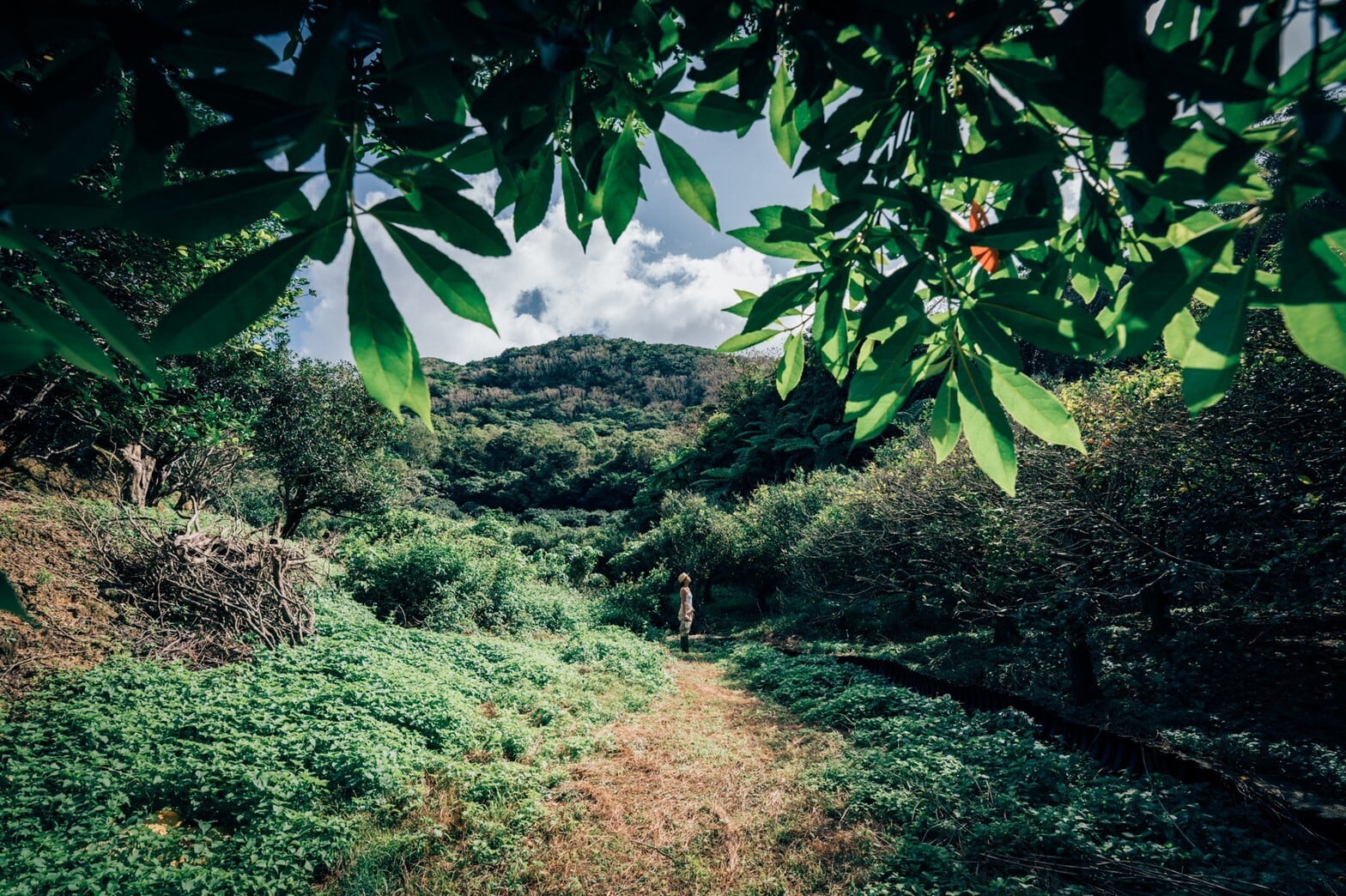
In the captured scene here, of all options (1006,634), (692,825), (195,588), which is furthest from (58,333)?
(1006,634)

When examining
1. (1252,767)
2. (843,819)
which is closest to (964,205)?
(843,819)

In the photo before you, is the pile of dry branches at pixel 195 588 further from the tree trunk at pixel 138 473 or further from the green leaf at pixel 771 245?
the green leaf at pixel 771 245

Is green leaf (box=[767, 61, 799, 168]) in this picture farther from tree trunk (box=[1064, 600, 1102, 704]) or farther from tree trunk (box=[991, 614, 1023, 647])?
tree trunk (box=[991, 614, 1023, 647])

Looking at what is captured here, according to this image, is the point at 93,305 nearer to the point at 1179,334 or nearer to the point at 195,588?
the point at 1179,334

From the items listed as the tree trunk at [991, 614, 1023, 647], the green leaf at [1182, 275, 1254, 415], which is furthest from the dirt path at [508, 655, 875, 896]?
the tree trunk at [991, 614, 1023, 647]

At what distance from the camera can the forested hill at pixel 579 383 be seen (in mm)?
51812

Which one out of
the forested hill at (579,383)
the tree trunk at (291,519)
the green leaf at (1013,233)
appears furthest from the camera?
the forested hill at (579,383)

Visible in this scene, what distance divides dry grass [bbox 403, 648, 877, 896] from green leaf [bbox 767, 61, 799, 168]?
13.4ft

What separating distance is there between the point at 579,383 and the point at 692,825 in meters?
57.5

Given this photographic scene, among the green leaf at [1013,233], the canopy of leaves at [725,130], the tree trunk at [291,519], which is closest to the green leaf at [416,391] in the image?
the canopy of leaves at [725,130]

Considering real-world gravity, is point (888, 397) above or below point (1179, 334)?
below

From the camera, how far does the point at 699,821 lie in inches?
164

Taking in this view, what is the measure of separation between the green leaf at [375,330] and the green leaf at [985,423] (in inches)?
32.8

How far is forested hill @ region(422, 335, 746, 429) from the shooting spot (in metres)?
51.8
